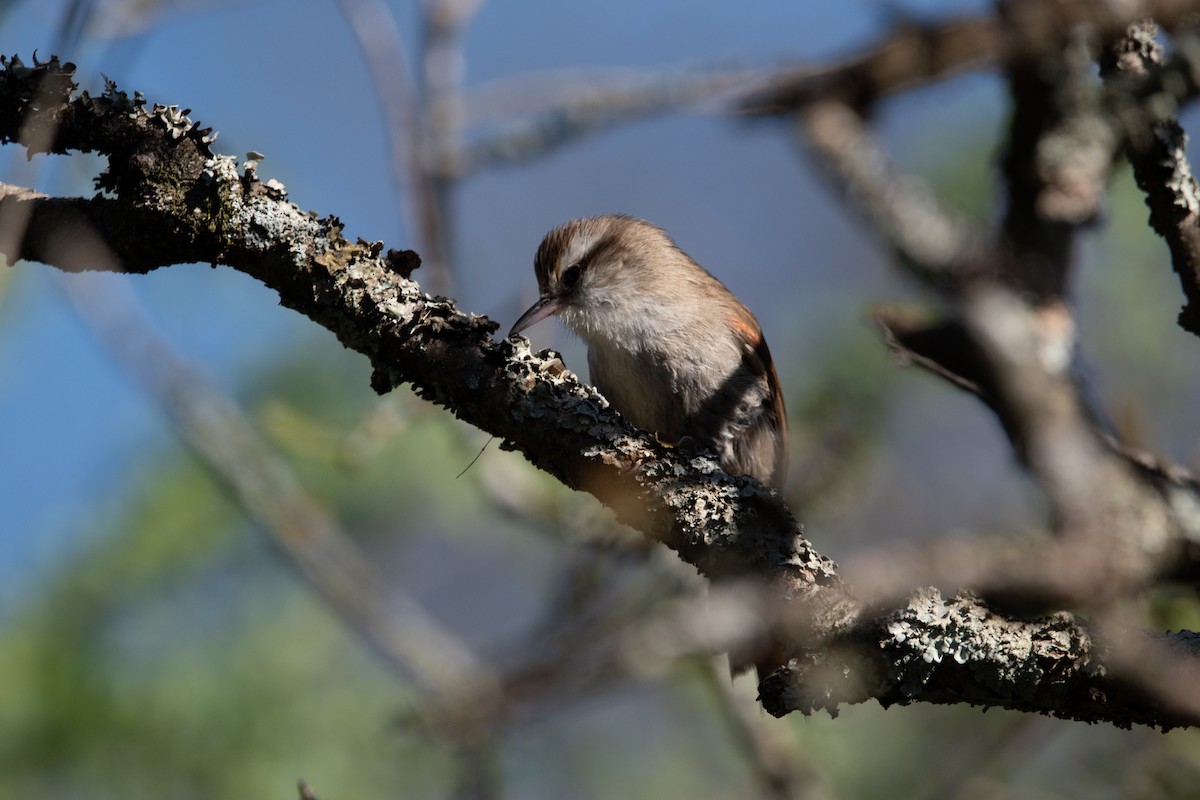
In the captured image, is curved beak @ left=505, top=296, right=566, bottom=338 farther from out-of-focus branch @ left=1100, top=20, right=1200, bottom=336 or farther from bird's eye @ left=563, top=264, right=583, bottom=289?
out-of-focus branch @ left=1100, top=20, right=1200, bottom=336

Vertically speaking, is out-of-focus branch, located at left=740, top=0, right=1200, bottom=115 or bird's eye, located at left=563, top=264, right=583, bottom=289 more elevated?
out-of-focus branch, located at left=740, top=0, right=1200, bottom=115

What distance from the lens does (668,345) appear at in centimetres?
489

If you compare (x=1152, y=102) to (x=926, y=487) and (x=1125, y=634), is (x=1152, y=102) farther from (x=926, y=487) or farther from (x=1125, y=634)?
(x=926, y=487)

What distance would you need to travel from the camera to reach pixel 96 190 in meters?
2.70

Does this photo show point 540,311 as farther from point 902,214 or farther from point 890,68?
point 890,68

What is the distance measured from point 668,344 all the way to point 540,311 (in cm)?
76

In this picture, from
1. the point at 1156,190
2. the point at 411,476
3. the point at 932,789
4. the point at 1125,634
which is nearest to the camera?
the point at 1125,634

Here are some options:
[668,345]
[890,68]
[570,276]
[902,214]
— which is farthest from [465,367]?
[890,68]

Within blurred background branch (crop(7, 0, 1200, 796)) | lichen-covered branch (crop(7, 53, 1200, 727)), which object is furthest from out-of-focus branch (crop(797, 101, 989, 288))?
lichen-covered branch (crop(7, 53, 1200, 727))

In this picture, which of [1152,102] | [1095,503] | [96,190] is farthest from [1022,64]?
[96,190]

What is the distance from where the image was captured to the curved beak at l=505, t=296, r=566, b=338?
533cm

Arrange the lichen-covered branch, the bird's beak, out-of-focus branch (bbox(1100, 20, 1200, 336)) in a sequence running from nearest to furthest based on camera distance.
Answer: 1. the lichen-covered branch
2. out-of-focus branch (bbox(1100, 20, 1200, 336))
3. the bird's beak

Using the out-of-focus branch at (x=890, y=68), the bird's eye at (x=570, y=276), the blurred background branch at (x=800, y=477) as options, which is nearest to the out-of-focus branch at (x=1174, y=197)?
the blurred background branch at (x=800, y=477)

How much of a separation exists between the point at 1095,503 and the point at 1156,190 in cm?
127
